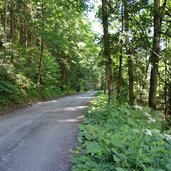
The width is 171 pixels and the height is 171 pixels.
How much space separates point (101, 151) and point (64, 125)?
6399 mm

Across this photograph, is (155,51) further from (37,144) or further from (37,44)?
(37,44)

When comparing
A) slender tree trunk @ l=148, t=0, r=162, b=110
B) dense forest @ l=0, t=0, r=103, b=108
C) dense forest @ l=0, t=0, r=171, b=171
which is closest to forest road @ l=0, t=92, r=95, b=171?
dense forest @ l=0, t=0, r=171, b=171

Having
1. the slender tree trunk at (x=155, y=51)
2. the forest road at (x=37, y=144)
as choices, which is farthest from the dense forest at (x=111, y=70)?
the forest road at (x=37, y=144)

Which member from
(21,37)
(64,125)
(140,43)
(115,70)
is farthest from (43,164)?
(21,37)

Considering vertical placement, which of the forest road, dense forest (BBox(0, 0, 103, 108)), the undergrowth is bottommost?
the forest road

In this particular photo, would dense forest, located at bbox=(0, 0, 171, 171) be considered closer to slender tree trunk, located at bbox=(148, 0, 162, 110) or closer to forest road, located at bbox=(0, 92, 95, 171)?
A: slender tree trunk, located at bbox=(148, 0, 162, 110)

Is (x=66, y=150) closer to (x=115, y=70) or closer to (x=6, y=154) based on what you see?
(x=6, y=154)

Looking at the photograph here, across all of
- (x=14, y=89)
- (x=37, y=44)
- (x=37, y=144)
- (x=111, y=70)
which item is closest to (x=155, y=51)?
(x=111, y=70)

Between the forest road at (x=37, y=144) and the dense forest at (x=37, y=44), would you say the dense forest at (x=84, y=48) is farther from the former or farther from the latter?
the forest road at (x=37, y=144)

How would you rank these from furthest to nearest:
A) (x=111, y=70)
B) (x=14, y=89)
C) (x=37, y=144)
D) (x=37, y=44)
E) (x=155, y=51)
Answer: (x=37, y=44)
(x=14, y=89)
(x=111, y=70)
(x=155, y=51)
(x=37, y=144)

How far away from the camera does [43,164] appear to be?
21.1 feet

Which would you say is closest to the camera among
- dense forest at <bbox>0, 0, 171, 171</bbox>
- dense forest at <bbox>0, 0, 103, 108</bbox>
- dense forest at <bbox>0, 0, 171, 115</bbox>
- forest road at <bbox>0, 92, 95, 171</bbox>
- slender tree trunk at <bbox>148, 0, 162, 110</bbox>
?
dense forest at <bbox>0, 0, 171, 171</bbox>

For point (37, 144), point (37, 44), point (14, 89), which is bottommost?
point (37, 144)

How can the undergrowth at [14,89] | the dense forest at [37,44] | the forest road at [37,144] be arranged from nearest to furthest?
the forest road at [37,144] → the undergrowth at [14,89] → the dense forest at [37,44]
